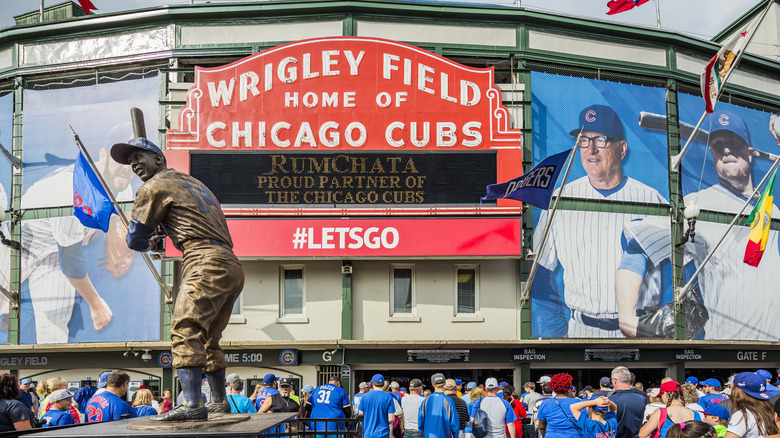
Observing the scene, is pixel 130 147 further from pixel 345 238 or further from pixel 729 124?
pixel 729 124

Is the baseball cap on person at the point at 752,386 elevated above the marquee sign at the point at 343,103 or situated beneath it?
situated beneath

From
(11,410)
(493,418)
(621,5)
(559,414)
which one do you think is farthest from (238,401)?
(621,5)

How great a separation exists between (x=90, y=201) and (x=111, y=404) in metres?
13.9

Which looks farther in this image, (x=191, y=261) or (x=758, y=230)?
(x=758, y=230)

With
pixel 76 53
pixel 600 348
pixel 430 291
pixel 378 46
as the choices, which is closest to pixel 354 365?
pixel 430 291

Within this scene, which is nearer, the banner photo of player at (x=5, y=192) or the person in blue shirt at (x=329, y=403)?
the person in blue shirt at (x=329, y=403)

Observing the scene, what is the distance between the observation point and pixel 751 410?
23.4 ft

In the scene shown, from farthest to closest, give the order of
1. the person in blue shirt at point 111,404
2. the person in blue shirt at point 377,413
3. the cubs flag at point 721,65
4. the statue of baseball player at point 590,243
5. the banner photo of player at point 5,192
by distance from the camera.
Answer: the banner photo of player at point 5,192, the statue of baseball player at point 590,243, the cubs flag at point 721,65, the person in blue shirt at point 377,413, the person in blue shirt at point 111,404

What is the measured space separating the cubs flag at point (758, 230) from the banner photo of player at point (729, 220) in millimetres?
3254

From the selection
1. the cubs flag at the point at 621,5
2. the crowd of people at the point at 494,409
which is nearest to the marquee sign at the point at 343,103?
the cubs flag at the point at 621,5

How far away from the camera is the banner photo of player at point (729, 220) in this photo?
26.8 meters

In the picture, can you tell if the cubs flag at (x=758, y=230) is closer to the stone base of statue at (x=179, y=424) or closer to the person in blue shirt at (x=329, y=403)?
the person in blue shirt at (x=329, y=403)

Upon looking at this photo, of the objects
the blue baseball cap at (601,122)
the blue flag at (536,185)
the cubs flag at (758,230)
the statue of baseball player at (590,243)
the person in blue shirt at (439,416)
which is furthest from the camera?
the blue baseball cap at (601,122)

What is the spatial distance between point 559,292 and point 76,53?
55.7ft
